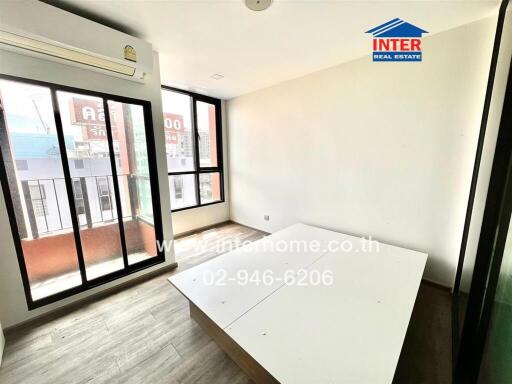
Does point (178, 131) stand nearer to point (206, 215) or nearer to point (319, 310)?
point (206, 215)

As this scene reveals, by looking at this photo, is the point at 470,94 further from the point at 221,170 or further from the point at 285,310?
the point at 221,170

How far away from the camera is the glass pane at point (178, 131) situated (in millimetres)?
3648

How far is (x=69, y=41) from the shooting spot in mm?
1634

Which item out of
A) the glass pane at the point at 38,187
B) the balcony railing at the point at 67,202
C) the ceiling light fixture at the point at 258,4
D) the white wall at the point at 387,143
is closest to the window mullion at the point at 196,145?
the white wall at the point at 387,143

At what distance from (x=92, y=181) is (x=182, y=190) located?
1767 millimetres

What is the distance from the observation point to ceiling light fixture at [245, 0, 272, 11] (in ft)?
5.15

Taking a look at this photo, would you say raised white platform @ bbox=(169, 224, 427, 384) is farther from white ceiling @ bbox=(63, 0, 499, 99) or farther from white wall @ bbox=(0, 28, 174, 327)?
white ceiling @ bbox=(63, 0, 499, 99)

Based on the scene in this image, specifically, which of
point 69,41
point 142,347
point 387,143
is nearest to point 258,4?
point 69,41

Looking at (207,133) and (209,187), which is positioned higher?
(207,133)

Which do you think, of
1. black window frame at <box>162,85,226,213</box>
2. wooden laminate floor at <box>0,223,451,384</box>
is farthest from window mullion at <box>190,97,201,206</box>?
wooden laminate floor at <box>0,223,451,384</box>

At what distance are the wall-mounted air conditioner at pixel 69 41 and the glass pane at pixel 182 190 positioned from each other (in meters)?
2.03

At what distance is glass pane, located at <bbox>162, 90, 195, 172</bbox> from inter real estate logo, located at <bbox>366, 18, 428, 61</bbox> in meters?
3.06

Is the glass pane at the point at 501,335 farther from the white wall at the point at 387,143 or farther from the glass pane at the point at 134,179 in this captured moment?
the glass pane at the point at 134,179

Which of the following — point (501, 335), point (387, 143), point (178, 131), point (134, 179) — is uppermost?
point (178, 131)
